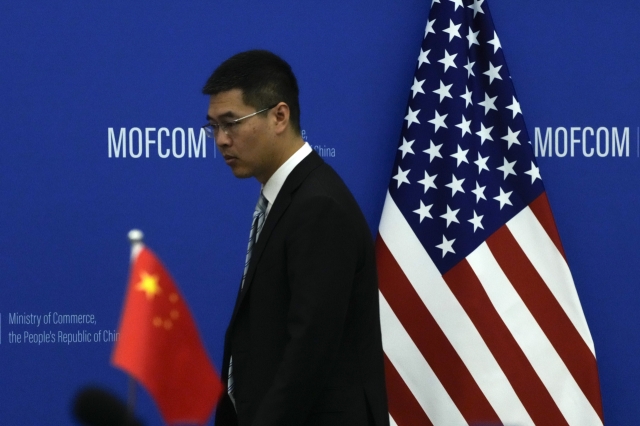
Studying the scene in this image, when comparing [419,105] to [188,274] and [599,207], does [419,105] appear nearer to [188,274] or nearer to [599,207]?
[599,207]

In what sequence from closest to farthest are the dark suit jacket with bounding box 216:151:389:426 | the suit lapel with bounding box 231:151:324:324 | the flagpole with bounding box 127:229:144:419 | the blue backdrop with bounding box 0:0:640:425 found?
the flagpole with bounding box 127:229:144:419 < the dark suit jacket with bounding box 216:151:389:426 < the suit lapel with bounding box 231:151:324:324 < the blue backdrop with bounding box 0:0:640:425

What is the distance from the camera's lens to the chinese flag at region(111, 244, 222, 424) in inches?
53.3

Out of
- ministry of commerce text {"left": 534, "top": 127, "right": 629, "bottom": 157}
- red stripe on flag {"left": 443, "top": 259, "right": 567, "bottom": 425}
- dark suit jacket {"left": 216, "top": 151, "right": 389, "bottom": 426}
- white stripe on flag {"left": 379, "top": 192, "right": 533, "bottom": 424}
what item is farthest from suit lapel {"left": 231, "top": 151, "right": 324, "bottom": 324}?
ministry of commerce text {"left": 534, "top": 127, "right": 629, "bottom": 157}

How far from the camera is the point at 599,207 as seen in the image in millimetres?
2740

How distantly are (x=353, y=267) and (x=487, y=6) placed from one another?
4.54 feet

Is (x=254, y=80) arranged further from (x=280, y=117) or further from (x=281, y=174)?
(x=281, y=174)

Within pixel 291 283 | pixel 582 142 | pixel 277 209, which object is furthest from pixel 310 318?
pixel 582 142

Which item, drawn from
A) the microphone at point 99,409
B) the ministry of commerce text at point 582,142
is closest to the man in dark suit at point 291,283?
the microphone at point 99,409

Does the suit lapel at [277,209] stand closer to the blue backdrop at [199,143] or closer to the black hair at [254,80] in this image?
the black hair at [254,80]

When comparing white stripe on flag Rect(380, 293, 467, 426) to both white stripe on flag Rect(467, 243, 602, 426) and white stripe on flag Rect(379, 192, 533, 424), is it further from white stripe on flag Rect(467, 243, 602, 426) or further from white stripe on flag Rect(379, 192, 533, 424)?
white stripe on flag Rect(467, 243, 602, 426)

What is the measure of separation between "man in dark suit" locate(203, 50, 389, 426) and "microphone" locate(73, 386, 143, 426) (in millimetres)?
404

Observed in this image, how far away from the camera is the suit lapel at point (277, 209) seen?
1633 mm

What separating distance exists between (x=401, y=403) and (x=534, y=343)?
18.6 inches

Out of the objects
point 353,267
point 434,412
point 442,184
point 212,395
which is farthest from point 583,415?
point 212,395
